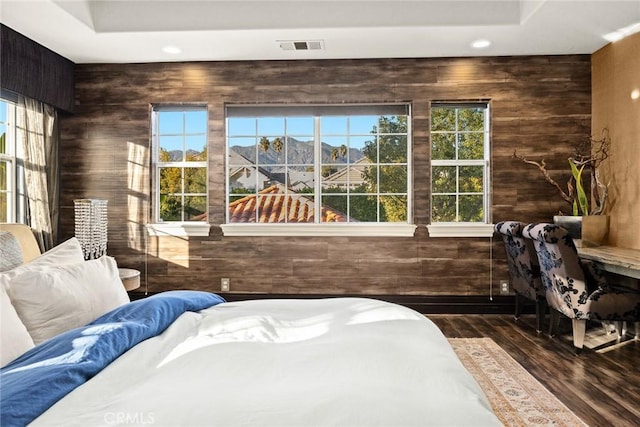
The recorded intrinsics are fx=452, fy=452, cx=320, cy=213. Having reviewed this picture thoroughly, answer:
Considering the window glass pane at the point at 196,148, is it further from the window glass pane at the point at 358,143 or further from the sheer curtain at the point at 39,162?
the window glass pane at the point at 358,143

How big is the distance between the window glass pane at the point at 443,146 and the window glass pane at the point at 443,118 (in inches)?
3.0

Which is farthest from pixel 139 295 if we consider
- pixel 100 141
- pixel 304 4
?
pixel 304 4

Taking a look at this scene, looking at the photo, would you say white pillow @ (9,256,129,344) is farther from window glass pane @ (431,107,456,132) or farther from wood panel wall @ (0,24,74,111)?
window glass pane @ (431,107,456,132)

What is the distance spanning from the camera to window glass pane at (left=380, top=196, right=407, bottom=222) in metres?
4.75

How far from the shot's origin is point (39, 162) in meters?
4.34

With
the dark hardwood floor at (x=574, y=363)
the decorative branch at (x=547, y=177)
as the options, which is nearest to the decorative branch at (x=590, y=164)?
the decorative branch at (x=547, y=177)

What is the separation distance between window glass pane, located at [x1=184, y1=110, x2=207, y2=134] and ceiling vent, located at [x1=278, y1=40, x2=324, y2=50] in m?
1.19

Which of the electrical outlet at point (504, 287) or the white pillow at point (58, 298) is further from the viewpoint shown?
the electrical outlet at point (504, 287)

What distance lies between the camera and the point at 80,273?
1960mm

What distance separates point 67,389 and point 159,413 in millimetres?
312

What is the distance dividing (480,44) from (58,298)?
400 centimetres

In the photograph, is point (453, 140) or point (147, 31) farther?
point (453, 140)

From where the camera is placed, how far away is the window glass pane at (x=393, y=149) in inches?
187

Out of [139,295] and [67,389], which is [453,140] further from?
[67,389]
